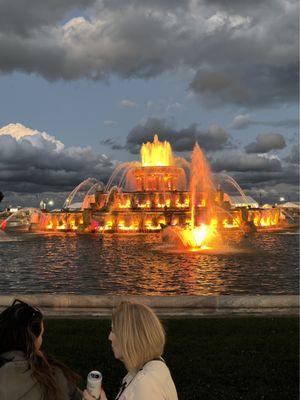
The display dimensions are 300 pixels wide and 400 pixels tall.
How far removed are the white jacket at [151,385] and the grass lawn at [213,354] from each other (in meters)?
3.01

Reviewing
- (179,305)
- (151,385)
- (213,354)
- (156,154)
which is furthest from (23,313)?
(156,154)

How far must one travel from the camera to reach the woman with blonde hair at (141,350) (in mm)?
2973

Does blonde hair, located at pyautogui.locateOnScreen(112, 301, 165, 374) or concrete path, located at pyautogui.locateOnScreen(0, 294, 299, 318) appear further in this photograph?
concrete path, located at pyautogui.locateOnScreen(0, 294, 299, 318)

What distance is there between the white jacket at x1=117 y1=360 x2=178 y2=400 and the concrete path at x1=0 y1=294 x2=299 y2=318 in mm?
7196

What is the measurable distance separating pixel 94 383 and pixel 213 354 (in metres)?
4.93

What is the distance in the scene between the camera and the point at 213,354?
7.39 metres

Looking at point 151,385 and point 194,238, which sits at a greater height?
point 194,238

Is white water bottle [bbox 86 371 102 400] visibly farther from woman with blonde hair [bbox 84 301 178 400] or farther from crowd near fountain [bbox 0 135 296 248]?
crowd near fountain [bbox 0 135 296 248]

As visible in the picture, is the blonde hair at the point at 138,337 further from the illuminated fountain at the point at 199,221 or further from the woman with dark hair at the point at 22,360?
the illuminated fountain at the point at 199,221

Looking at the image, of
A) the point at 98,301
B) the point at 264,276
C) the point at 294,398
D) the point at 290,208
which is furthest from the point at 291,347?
the point at 290,208

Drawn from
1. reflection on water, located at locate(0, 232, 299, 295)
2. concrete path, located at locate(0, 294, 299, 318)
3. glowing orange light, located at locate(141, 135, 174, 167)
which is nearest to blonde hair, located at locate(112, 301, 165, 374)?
concrete path, located at locate(0, 294, 299, 318)

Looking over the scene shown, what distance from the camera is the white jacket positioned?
2.93m

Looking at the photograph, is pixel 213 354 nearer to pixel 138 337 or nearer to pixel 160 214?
pixel 138 337

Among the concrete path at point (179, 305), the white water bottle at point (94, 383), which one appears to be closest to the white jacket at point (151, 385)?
the white water bottle at point (94, 383)
